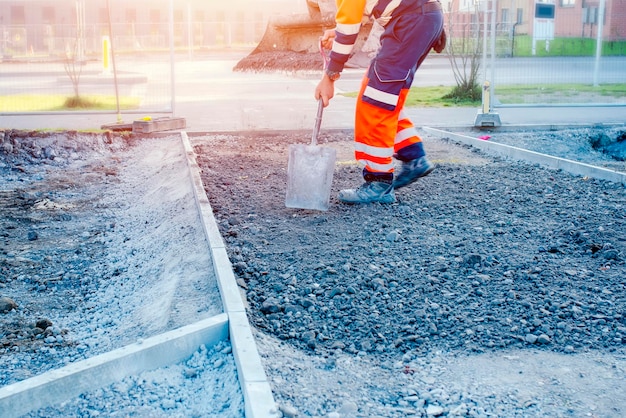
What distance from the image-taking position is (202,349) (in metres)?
3.07

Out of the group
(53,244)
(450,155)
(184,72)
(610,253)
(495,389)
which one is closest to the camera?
(495,389)

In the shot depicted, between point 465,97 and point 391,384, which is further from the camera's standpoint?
point 465,97

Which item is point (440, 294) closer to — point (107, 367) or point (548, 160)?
point (107, 367)

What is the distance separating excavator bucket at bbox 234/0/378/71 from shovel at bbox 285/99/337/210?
305 centimetres

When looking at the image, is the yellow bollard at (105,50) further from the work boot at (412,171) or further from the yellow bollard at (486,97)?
the work boot at (412,171)

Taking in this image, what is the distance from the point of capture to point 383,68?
17.0ft

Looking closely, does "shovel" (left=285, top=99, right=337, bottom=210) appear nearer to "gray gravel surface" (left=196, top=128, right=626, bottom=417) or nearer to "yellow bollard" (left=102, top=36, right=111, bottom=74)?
"gray gravel surface" (left=196, top=128, right=626, bottom=417)

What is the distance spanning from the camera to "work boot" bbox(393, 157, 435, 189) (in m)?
5.68

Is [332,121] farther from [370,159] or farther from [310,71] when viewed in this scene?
[370,159]

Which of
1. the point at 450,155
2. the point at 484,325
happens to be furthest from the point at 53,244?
the point at 450,155

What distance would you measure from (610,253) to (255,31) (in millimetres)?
28979

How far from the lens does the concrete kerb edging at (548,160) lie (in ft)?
20.1

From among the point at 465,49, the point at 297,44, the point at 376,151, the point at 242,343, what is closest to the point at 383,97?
the point at 376,151

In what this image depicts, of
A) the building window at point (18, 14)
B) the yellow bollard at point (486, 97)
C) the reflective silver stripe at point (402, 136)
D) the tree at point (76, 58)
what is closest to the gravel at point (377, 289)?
the reflective silver stripe at point (402, 136)
